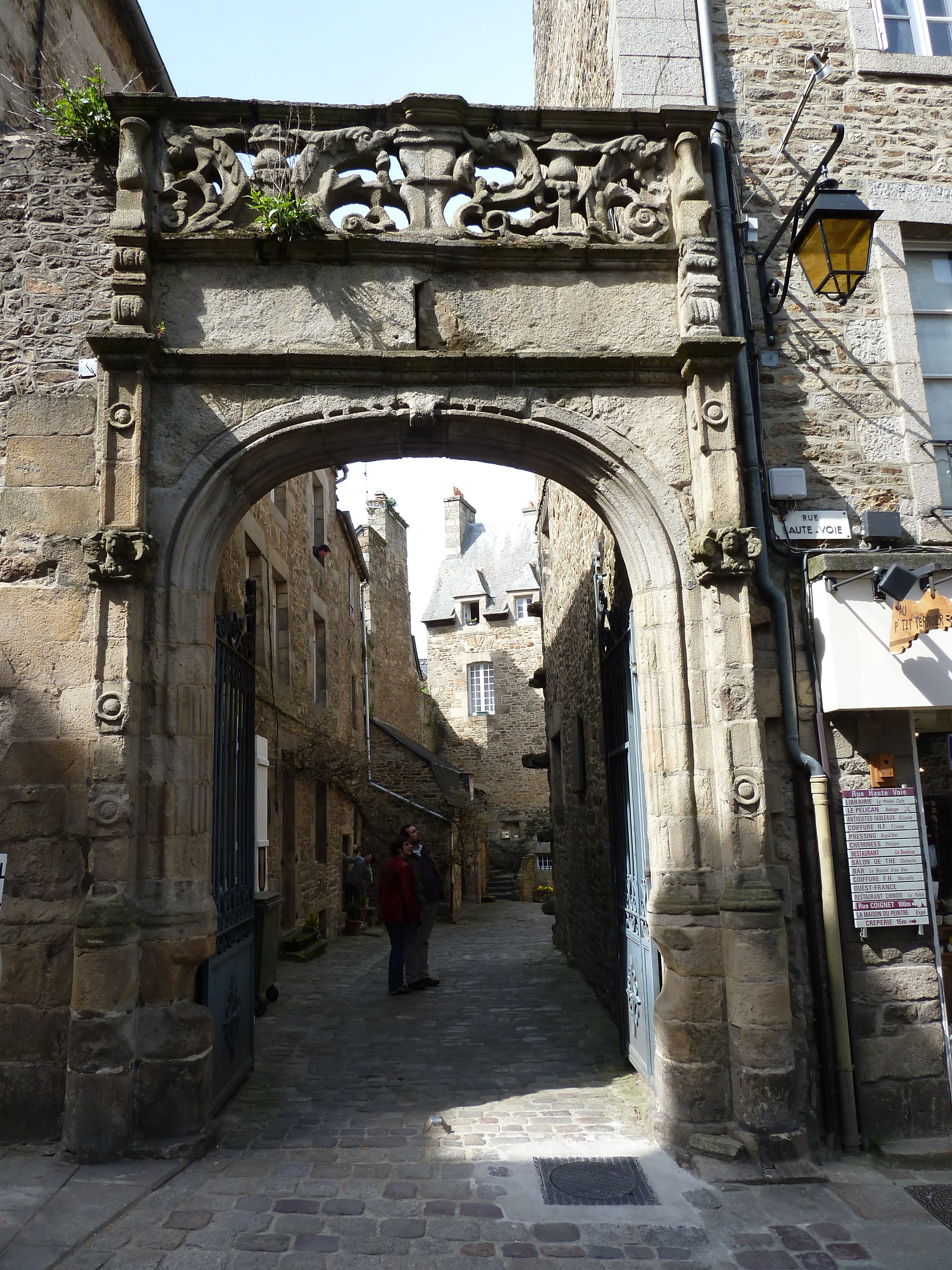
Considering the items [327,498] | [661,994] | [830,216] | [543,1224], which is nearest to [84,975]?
[543,1224]

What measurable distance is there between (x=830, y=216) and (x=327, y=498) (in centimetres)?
1050

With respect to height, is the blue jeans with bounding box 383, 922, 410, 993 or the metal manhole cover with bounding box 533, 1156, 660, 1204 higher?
the blue jeans with bounding box 383, 922, 410, 993

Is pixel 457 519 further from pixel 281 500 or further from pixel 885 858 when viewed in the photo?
pixel 885 858

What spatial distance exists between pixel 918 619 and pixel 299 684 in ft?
28.0

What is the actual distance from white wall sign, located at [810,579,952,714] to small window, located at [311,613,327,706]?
9489mm

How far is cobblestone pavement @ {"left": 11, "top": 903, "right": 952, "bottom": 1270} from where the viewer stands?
127 inches

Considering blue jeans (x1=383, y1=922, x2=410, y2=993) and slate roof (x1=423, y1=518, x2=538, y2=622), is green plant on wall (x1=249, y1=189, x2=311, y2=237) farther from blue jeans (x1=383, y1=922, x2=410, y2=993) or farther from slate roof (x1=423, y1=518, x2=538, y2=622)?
slate roof (x1=423, y1=518, x2=538, y2=622)

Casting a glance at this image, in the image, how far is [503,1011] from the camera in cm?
719

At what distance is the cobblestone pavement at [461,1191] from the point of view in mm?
3221

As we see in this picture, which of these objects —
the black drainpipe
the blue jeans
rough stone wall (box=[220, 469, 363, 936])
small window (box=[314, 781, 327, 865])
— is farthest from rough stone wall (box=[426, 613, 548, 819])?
the black drainpipe

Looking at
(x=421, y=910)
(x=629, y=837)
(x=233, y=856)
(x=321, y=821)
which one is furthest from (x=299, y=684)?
(x=629, y=837)

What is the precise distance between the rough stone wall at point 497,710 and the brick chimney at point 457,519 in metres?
3.77

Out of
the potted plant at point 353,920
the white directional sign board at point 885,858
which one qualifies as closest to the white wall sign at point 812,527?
the white directional sign board at point 885,858

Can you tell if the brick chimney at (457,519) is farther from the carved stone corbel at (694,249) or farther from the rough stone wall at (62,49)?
the carved stone corbel at (694,249)
